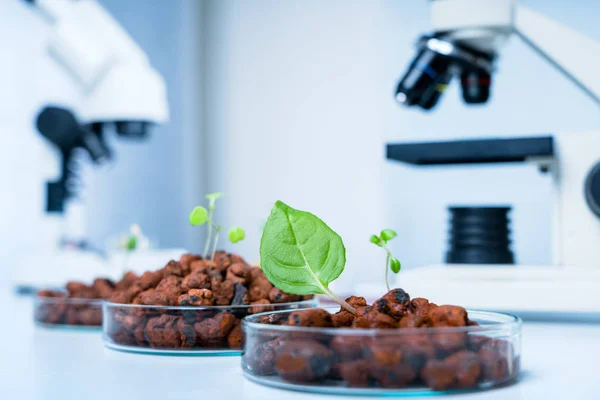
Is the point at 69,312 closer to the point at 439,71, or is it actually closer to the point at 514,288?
the point at 514,288

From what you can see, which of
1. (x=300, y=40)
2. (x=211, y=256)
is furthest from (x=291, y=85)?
(x=211, y=256)

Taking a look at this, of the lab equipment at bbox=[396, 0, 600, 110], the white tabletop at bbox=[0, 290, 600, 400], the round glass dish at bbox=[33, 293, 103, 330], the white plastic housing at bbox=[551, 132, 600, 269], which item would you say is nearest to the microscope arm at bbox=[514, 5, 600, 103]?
the lab equipment at bbox=[396, 0, 600, 110]

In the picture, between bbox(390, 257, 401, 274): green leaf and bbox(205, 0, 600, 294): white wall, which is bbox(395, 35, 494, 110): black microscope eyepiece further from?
bbox(205, 0, 600, 294): white wall

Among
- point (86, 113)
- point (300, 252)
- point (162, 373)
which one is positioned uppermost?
point (86, 113)

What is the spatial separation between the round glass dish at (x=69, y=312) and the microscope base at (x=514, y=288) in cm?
46

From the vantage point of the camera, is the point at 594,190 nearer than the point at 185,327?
No

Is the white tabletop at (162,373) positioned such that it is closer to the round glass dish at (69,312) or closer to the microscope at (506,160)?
the round glass dish at (69,312)

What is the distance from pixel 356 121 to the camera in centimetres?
291

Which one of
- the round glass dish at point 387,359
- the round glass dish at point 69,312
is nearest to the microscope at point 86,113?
the round glass dish at point 69,312

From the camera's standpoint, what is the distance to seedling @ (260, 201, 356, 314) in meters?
0.54

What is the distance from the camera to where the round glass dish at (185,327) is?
64 centimetres

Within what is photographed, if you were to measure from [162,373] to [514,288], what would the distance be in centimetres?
60

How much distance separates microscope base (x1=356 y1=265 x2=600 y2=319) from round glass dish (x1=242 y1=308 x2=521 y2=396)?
514mm

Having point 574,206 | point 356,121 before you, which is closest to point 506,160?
point 574,206
